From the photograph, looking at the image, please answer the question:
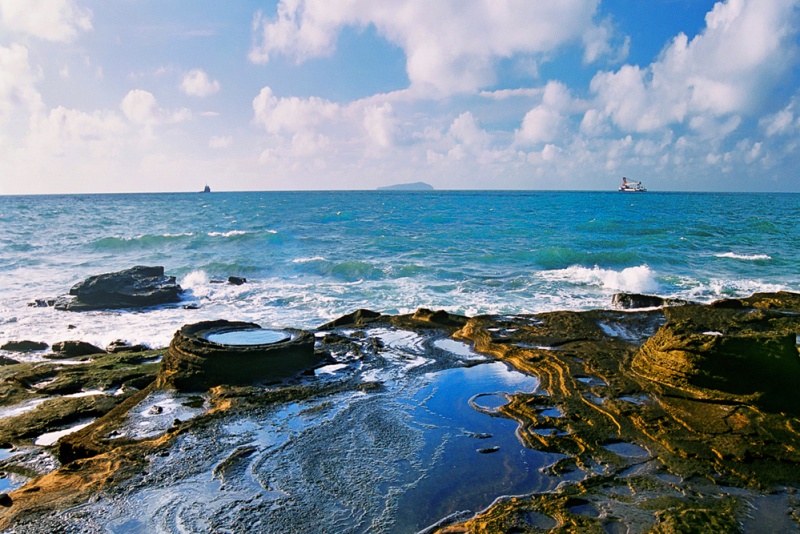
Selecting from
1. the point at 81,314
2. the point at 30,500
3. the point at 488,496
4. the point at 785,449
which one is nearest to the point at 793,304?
the point at 785,449

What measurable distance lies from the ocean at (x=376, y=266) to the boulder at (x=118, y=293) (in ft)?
2.70

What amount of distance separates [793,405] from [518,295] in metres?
12.3

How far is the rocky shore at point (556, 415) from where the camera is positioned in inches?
207

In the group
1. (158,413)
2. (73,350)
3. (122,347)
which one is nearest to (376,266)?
(122,347)

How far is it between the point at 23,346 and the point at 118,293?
18.9ft

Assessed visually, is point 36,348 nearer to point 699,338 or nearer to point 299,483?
point 299,483

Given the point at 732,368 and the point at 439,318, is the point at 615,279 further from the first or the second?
the point at 732,368

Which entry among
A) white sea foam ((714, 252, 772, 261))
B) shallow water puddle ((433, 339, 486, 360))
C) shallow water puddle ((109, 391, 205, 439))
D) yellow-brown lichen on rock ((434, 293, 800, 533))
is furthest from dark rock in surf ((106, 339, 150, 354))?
white sea foam ((714, 252, 772, 261))

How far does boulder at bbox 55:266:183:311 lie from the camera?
60.1ft

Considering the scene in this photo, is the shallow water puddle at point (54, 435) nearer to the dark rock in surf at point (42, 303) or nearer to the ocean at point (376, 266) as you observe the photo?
the ocean at point (376, 266)

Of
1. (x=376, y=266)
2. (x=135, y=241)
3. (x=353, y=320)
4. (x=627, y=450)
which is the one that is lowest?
(x=135, y=241)

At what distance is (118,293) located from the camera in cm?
1869

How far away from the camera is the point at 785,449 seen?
6.37 m

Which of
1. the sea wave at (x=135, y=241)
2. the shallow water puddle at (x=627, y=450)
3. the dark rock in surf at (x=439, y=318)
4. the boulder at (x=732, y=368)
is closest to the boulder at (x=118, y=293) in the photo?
the dark rock in surf at (x=439, y=318)
